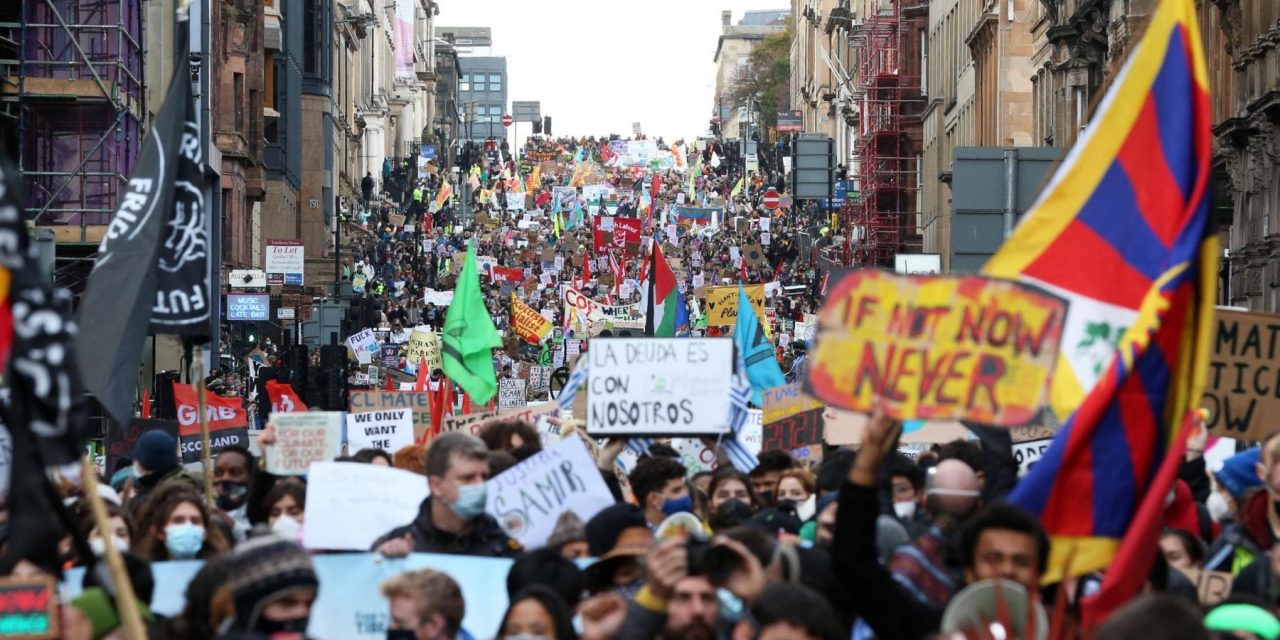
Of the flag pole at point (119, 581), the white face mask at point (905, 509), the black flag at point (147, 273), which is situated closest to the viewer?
the flag pole at point (119, 581)

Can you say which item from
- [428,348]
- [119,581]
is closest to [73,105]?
[428,348]

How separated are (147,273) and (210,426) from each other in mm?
7641

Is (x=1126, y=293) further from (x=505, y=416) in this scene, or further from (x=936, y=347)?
(x=505, y=416)

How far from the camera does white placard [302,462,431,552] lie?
9750mm

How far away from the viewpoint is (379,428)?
16266mm

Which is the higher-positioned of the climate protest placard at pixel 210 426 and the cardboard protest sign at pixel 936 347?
the cardboard protest sign at pixel 936 347

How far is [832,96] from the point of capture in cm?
10512

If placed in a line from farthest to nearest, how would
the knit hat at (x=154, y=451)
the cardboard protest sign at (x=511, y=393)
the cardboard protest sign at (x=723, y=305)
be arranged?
the cardboard protest sign at (x=511, y=393)
the cardboard protest sign at (x=723, y=305)
the knit hat at (x=154, y=451)

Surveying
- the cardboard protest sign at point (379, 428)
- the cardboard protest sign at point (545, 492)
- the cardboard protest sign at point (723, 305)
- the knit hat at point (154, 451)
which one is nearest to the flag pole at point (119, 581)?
the cardboard protest sign at point (545, 492)

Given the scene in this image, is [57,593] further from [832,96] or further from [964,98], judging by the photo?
[832,96]

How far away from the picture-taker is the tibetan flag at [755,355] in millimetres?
22109

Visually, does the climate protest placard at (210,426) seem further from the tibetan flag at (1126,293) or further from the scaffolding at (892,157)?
the scaffolding at (892,157)

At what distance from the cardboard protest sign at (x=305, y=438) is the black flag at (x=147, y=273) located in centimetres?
97

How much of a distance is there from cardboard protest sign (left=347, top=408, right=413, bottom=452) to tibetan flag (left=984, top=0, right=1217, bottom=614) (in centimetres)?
832
